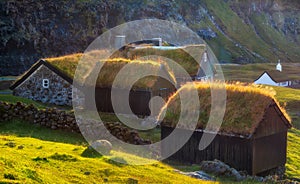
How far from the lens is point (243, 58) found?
477 feet

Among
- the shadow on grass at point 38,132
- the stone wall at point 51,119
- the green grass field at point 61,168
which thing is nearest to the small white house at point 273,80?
the stone wall at point 51,119

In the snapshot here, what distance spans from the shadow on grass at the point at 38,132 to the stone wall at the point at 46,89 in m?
11.9

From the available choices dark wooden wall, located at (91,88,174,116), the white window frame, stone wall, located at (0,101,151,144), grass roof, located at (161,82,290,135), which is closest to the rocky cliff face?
the white window frame

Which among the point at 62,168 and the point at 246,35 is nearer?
the point at 62,168

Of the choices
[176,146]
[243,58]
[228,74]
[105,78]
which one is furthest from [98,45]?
[176,146]

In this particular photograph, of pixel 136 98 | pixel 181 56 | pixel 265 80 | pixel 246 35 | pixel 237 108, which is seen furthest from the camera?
pixel 246 35

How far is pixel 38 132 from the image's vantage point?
27.0m

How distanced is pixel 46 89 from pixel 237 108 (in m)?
20.4

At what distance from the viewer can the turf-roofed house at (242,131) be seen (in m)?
24.5

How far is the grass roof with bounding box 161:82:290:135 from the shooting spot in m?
24.5

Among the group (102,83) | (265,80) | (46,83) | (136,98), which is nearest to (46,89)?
(46,83)

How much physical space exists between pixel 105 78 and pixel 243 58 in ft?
→ 368

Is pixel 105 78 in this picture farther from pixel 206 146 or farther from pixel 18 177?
pixel 18 177

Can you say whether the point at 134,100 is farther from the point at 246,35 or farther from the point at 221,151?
the point at 246,35
